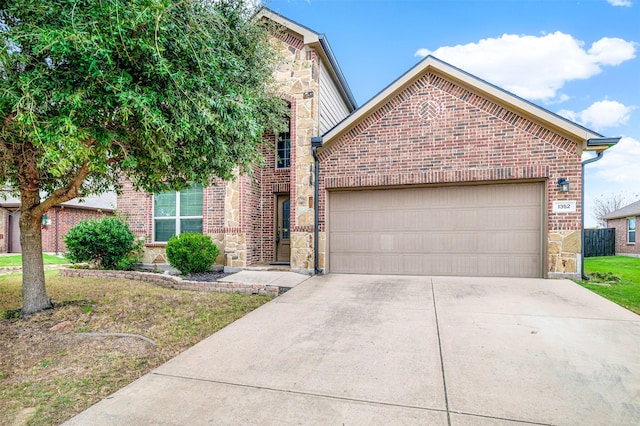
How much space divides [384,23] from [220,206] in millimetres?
10378

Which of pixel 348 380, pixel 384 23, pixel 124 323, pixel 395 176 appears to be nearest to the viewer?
pixel 348 380

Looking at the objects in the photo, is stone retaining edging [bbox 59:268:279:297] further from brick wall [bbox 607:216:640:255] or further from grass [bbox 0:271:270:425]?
brick wall [bbox 607:216:640:255]

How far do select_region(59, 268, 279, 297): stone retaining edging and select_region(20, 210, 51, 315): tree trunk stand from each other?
252 centimetres

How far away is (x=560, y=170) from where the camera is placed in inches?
296

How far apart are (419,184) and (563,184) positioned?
3141mm

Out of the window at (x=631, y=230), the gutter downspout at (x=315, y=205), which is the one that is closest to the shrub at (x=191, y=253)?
the gutter downspout at (x=315, y=205)

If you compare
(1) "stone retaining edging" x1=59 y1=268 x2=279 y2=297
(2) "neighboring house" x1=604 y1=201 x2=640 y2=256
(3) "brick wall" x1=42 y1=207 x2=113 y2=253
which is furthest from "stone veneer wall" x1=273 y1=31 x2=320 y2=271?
(2) "neighboring house" x1=604 y1=201 x2=640 y2=256

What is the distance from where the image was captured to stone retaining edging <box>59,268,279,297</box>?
6902mm

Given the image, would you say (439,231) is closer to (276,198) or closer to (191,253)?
(276,198)

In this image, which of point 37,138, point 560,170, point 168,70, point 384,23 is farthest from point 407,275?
point 384,23

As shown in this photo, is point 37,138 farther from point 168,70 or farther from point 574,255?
point 574,255

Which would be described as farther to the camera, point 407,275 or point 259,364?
point 407,275

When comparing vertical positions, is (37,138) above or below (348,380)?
above

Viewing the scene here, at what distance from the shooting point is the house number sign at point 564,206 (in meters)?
7.45
